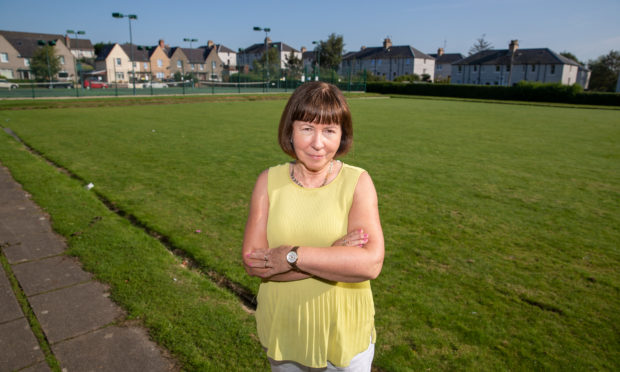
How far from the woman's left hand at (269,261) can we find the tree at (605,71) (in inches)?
4173

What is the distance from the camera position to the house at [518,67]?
233 feet

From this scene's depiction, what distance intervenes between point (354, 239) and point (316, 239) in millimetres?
176

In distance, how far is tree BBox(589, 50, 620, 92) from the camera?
84.9 m

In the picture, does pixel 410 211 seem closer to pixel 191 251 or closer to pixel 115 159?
pixel 191 251

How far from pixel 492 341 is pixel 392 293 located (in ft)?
3.37

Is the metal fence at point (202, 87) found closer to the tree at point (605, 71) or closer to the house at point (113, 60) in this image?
the house at point (113, 60)

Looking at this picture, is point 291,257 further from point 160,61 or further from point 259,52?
point 259,52

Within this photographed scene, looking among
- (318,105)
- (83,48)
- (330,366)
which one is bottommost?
(330,366)

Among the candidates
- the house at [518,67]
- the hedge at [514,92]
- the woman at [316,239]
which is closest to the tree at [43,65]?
the hedge at [514,92]

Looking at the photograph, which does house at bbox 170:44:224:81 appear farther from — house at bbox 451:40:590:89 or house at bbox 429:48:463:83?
house at bbox 451:40:590:89

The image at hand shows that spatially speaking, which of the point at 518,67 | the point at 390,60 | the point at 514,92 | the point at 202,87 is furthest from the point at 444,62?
the point at 202,87

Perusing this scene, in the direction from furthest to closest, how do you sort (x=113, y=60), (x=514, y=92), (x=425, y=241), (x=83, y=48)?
1. (x=83, y=48)
2. (x=113, y=60)
3. (x=514, y=92)
4. (x=425, y=241)

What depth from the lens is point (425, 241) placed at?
545 centimetres

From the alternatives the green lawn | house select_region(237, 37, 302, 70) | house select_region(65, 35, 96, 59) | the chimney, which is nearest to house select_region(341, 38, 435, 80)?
the chimney
